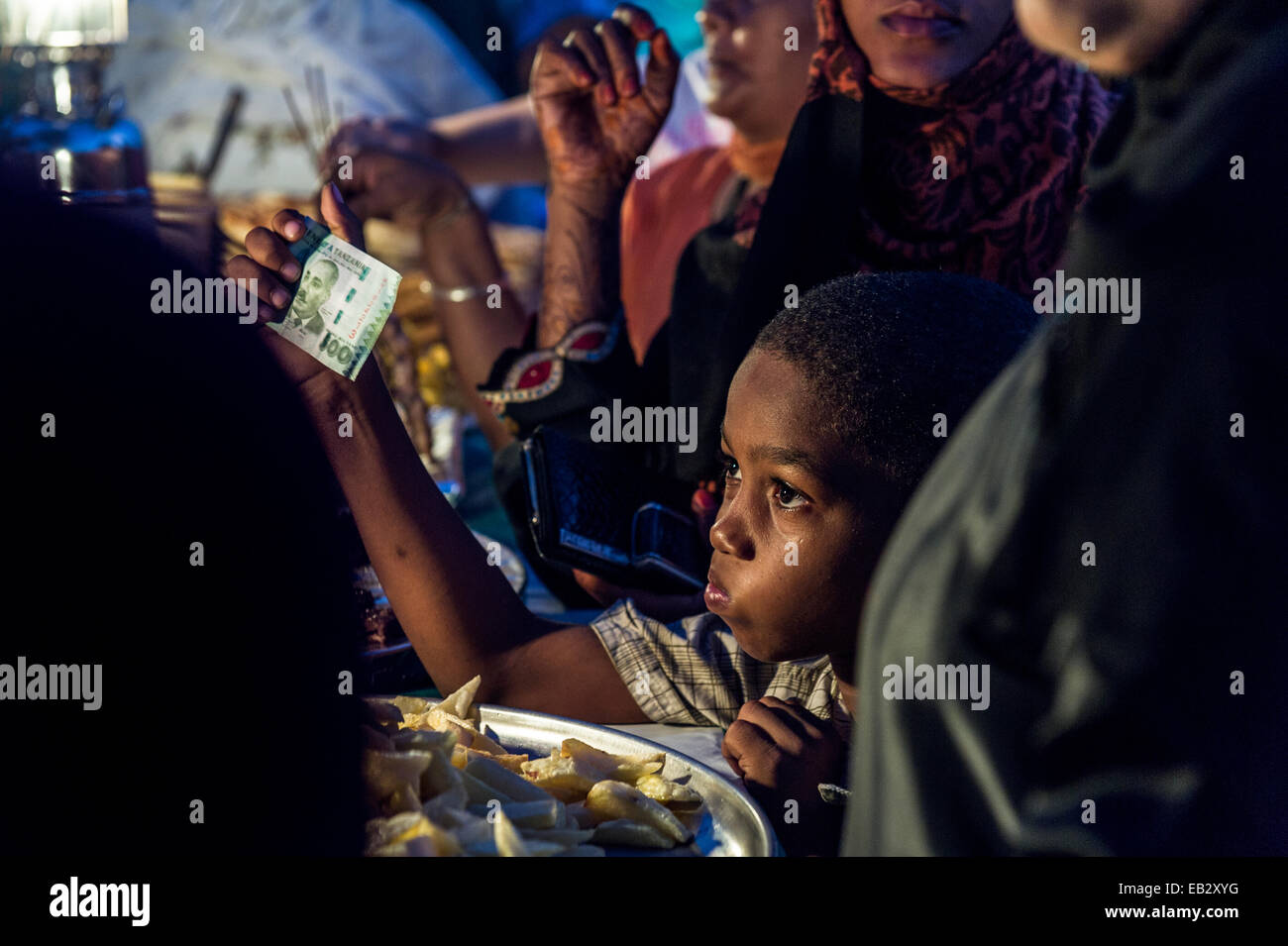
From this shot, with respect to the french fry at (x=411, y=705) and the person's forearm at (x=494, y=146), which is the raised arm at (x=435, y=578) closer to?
the french fry at (x=411, y=705)

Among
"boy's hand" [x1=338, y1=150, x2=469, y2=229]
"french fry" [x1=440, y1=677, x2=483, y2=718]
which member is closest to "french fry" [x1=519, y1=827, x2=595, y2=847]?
"french fry" [x1=440, y1=677, x2=483, y2=718]

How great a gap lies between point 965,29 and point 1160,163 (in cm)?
104

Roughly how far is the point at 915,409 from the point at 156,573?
55cm

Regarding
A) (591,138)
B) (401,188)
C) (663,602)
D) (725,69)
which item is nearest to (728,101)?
(725,69)

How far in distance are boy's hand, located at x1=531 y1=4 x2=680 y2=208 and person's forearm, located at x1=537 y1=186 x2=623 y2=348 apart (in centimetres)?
2

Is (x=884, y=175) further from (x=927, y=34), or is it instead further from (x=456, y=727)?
(x=456, y=727)

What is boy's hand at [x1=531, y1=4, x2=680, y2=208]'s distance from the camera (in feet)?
5.14

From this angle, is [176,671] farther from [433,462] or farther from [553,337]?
[433,462]

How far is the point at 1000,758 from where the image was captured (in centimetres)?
50

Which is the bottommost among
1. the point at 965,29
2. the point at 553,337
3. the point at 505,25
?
the point at 553,337

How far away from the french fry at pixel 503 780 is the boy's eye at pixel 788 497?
0.28 m

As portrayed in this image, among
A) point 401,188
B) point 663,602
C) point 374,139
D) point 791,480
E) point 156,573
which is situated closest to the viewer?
point 156,573

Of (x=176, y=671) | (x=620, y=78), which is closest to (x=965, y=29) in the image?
(x=620, y=78)

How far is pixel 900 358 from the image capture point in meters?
0.95
